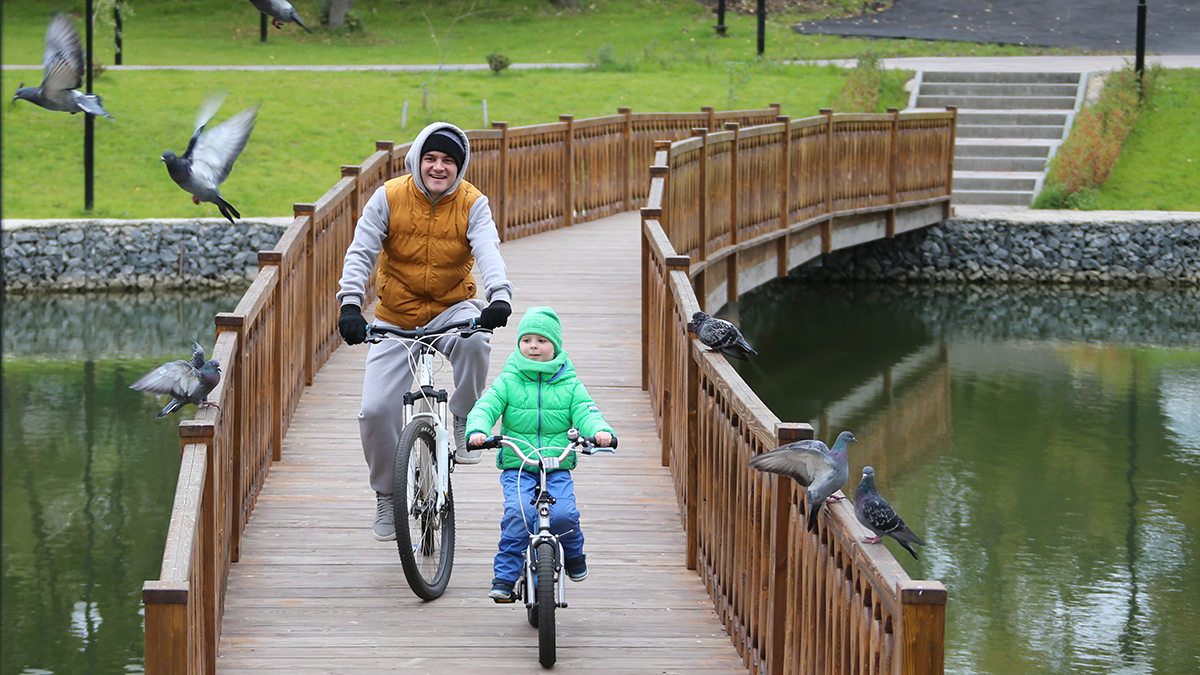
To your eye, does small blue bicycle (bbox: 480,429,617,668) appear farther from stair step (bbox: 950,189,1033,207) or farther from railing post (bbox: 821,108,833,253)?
stair step (bbox: 950,189,1033,207)

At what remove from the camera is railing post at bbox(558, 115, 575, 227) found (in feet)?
52.4

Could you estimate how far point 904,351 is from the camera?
728 inches

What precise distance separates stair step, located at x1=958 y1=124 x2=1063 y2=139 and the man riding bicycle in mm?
19826

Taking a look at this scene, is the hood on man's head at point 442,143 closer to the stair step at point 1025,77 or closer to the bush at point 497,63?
the stair step at point 1025,77

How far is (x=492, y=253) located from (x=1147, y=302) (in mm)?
17894

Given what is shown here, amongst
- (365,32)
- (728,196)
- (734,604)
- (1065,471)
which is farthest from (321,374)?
(365,32)

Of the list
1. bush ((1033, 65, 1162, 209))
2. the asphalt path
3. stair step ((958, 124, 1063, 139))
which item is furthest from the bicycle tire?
the asphalt path

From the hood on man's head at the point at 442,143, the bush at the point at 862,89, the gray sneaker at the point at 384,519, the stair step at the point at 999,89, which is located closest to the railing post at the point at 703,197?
the hood on man's head at the point at 442,143

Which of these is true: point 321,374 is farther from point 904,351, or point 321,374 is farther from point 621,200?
point 904,351

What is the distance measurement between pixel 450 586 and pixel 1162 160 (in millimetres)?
20903

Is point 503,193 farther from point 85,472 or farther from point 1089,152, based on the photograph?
point 1089,152

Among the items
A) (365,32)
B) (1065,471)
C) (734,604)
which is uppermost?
(365,32)

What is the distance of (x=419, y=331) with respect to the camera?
5.13 metres

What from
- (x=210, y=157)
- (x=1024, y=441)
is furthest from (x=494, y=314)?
(x=1024, y=441)
